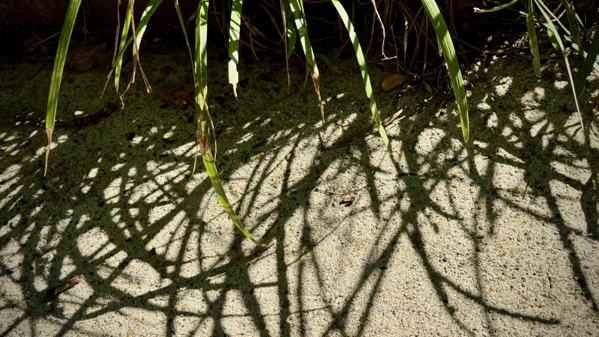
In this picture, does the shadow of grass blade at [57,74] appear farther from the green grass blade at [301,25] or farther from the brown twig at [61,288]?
the green grass blade at [301,25]

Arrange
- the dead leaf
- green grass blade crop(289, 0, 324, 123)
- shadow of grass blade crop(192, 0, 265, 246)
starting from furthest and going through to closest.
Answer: the dead leaf < green grass blade crop(289, 0, 324, 123) < shadow of grass blade crop(192, 0, 265, 246)

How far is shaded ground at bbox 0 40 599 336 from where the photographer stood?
1.36 metres

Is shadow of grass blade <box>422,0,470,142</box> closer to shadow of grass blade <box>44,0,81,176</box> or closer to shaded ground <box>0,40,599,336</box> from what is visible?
shaded ground <box>0,40,599,336</box>

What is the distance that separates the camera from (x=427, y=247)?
145 centimetres

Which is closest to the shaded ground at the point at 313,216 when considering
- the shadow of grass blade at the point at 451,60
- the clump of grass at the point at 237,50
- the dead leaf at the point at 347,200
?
the dead leaf at the point at 347,200

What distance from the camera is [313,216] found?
1.53m

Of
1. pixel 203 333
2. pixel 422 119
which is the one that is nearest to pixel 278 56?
pixel 422 119

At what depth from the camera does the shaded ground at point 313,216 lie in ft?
4.47

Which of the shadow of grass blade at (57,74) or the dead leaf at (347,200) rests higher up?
the shadow of grass blade at (57,74)

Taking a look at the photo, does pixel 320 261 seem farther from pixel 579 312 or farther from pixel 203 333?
pixel 579 312

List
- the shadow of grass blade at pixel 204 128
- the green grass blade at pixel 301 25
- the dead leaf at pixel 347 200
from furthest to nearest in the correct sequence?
1. the dead leaf at pixel 347 200
2. the green grass blade at pixel 301 25
3. the shadow of grass blade at pixel 204 128

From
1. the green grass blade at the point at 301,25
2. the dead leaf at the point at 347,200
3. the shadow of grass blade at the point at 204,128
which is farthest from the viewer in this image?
the dead leaf at the point at 347,200

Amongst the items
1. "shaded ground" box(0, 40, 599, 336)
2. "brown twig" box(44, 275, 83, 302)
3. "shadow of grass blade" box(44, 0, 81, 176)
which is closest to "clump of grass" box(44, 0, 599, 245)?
"shadow of grass blade" box(44, 0, 81, 176)

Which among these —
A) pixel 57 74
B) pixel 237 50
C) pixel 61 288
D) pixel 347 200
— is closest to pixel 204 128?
pixel 237 50
